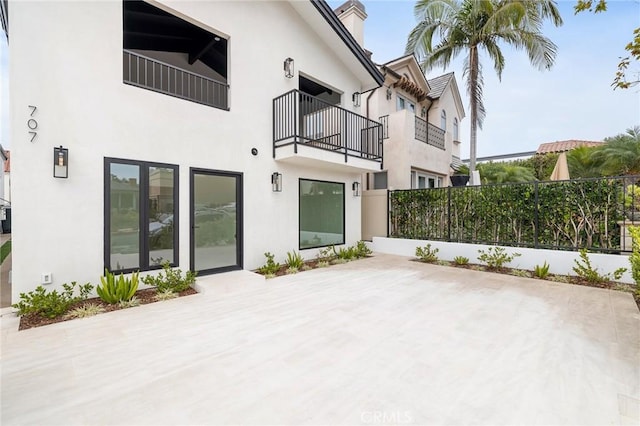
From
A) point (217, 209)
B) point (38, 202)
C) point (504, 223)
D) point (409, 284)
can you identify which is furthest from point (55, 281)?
point (504, 223)

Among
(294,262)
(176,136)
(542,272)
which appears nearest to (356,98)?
(294,262)

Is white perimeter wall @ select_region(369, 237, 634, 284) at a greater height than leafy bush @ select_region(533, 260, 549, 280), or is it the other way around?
white perimeter wall @ select_region(369, 237, 634, 284)

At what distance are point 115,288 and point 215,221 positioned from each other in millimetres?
2468

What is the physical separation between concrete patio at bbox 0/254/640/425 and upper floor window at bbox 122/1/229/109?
4816 mm

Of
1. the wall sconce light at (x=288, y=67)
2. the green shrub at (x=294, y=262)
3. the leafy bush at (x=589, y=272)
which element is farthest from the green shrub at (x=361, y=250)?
the wall sconce light at (x=288, y=67)

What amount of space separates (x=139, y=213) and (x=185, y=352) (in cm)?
345

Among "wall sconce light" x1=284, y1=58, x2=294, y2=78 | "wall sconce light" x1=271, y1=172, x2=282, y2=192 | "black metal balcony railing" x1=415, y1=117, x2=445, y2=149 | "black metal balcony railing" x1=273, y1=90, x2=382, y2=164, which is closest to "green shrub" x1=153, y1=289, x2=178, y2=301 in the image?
"wall sconce light" x1=271, y1=172, x2=282, y2=192

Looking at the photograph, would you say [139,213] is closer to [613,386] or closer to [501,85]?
[613,386]

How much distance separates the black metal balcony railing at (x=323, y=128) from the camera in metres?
8.15

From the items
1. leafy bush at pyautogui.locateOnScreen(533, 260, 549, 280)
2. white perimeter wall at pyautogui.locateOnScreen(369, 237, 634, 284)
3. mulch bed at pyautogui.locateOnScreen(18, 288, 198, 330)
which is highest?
white perimeter wall at pyautogui.locateOnScreen(369, 237, 634, 284)

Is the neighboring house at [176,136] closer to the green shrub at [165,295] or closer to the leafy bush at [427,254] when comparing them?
the green shrub at [165,295]

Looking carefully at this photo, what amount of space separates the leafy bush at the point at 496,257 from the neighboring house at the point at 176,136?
438cm

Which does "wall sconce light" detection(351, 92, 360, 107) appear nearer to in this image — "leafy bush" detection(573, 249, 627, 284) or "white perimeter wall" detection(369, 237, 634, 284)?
"white perimeter wall" detection(369, 237, 634, 284)

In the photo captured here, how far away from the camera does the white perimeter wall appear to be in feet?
22.2
